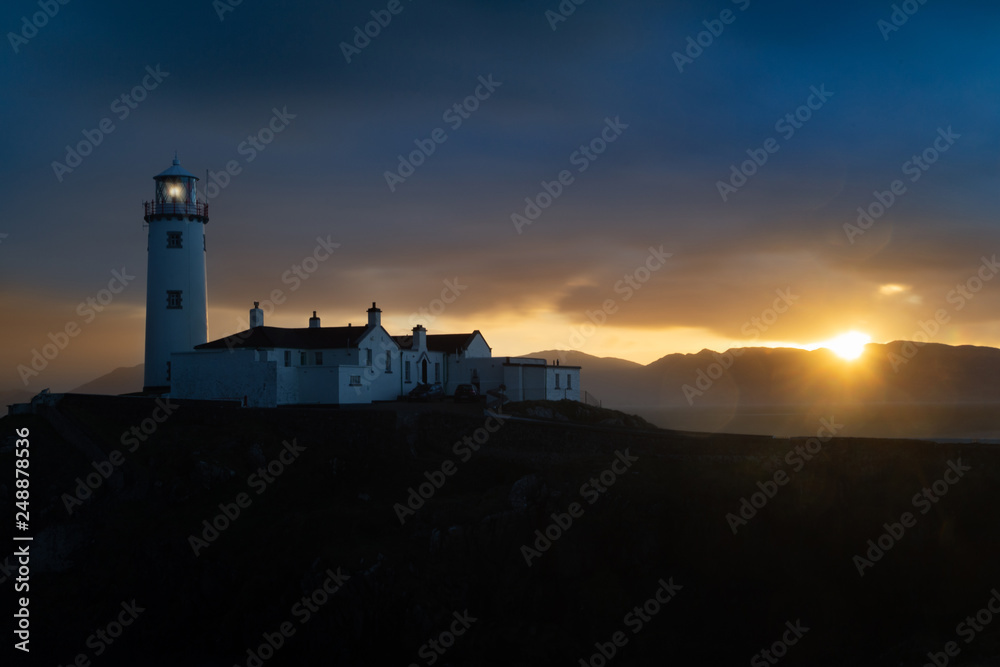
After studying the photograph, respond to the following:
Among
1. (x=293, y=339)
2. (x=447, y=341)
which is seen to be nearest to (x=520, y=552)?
(x=293, y=339)

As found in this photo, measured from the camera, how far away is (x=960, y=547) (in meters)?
27.1

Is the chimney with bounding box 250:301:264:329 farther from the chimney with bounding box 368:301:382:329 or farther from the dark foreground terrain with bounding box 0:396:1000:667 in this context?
the dark foreground terrain with bounding box 0:396:1000:667

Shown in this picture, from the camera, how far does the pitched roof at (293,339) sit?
46719 mm

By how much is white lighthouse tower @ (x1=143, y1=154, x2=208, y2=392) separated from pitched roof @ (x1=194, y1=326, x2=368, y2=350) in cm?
170

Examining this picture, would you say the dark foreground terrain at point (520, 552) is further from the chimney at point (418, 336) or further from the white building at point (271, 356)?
the chimney at point (418, 336)

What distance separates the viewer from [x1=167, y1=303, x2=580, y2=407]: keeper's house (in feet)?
151

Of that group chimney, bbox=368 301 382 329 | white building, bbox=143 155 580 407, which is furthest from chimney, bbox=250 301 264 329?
chimney, bbox=368 301 382 329

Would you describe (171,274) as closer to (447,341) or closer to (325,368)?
(325,368)

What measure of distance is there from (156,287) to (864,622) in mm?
41127

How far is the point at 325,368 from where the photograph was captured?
152 feet

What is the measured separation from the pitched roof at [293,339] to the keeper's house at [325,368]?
0.18ft

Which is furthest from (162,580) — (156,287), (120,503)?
(156,287)

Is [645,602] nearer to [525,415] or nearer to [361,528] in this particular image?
[361,528]

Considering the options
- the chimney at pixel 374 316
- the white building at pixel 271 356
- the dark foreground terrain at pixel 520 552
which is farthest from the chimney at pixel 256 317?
the dark foreground terrain at pixel 520 552
